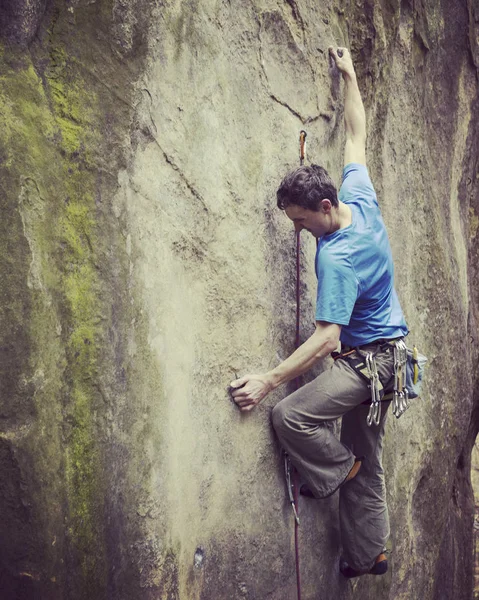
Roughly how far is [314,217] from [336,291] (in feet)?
1.12

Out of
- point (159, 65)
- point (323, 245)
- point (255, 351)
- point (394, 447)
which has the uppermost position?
point (159, 65)

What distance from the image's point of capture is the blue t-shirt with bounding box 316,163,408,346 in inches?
124

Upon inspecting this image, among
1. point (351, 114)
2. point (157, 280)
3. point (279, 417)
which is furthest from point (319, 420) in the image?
point (351, 114)

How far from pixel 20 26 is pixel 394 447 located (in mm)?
3233

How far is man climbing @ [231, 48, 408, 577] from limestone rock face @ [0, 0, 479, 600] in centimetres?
15

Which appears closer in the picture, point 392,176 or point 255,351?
point 255,351

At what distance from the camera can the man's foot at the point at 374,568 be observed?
155 inches

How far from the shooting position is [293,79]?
3.67 metres

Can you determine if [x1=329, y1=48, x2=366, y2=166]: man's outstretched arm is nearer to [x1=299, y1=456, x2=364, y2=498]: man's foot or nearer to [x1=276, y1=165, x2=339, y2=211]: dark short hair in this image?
[x1=276, y1=165, x2=339, y2=211]: dark short hair

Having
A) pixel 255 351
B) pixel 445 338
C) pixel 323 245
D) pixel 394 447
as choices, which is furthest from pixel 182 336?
pixel 445 338

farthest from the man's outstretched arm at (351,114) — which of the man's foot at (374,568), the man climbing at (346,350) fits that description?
the man's foot at (374,568)

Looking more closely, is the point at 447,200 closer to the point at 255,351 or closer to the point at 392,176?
the point at 392,176

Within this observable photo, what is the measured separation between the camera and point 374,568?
12.9ft

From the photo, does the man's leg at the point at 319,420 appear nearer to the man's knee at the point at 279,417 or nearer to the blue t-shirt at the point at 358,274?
the man's knee at the point at 279,417
